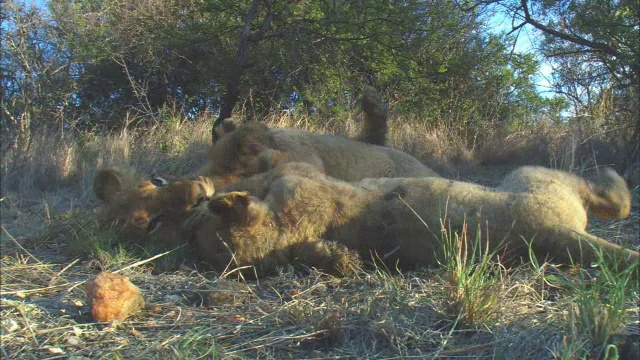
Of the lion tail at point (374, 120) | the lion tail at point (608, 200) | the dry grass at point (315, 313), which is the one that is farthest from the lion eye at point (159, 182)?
the lion tail at point (608, 200)

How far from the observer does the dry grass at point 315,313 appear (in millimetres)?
2113

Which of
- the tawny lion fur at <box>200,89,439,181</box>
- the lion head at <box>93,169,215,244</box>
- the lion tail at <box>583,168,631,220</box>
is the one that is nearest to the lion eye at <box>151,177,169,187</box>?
the lion head at <box>93,169,215,244</box>

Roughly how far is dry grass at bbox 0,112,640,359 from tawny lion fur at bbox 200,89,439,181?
1.00 metres

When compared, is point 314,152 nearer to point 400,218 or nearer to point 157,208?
point 157,208

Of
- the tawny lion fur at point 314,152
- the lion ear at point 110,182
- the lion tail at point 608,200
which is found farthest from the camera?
the tawny lion fur at point 314,152

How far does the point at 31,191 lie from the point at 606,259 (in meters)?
5.28

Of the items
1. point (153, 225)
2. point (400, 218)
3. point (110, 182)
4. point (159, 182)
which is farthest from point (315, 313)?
point (110, 182)

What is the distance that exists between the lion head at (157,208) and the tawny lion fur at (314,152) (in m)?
0.53

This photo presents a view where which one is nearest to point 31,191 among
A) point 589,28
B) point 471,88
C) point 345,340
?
point 345,340

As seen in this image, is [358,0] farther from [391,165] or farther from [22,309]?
[22,309]

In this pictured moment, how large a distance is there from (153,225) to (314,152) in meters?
1.39

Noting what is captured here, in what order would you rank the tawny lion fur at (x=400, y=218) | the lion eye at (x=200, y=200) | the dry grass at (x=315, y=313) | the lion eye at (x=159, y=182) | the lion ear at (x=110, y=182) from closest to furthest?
1. the dry grass at (x=315, y=313)
2. the tawny lion fur at (x=400, y=218)
3. the lion eye at (x=200, y=200)
4. the lion eye at (x=159, y=182)
5. the lion ear at (x=110, y=182)

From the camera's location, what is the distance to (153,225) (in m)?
3.65

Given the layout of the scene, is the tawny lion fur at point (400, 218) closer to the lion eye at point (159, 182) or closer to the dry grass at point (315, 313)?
the dry grass at point (315, 313)
